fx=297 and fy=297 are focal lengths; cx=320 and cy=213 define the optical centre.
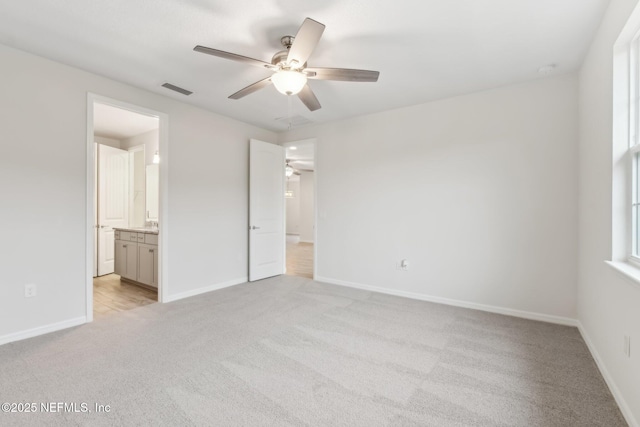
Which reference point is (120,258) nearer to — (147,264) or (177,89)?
(147,264)

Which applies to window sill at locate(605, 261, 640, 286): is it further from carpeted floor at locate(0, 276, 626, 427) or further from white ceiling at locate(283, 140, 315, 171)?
white ceiling at locate(283, 140, 315, 171)

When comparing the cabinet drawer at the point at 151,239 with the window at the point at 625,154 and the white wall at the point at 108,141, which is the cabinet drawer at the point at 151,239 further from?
the window at the point at 625,154

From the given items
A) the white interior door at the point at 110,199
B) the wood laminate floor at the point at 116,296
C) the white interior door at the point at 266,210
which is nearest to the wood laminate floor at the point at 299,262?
the white interior door at the point at 266,210

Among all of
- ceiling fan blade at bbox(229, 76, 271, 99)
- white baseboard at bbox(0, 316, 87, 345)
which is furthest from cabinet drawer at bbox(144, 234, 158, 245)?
ceiling fan blade at bbox(229, 76, 271, 99)

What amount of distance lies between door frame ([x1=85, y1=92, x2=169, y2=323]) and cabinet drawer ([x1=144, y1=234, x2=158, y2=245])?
17.7 inches

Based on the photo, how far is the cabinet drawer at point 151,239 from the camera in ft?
13.6

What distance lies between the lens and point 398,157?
4.13 meters

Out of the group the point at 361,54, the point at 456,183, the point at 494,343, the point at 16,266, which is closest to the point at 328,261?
the point at 456,183

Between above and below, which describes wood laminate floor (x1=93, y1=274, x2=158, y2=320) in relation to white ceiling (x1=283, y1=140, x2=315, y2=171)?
below

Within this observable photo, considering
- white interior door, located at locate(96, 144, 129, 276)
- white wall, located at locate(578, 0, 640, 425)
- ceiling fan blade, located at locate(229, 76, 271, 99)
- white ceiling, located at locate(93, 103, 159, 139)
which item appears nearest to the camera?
Result: white wall, located at locate(578, 0, 640, 425)

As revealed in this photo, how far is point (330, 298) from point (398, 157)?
2.14m

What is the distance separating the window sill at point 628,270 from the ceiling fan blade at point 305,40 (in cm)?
225

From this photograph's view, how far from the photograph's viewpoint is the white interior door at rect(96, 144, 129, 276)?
5070 millimetres

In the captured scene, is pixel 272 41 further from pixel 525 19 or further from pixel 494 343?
pixel 494 343
